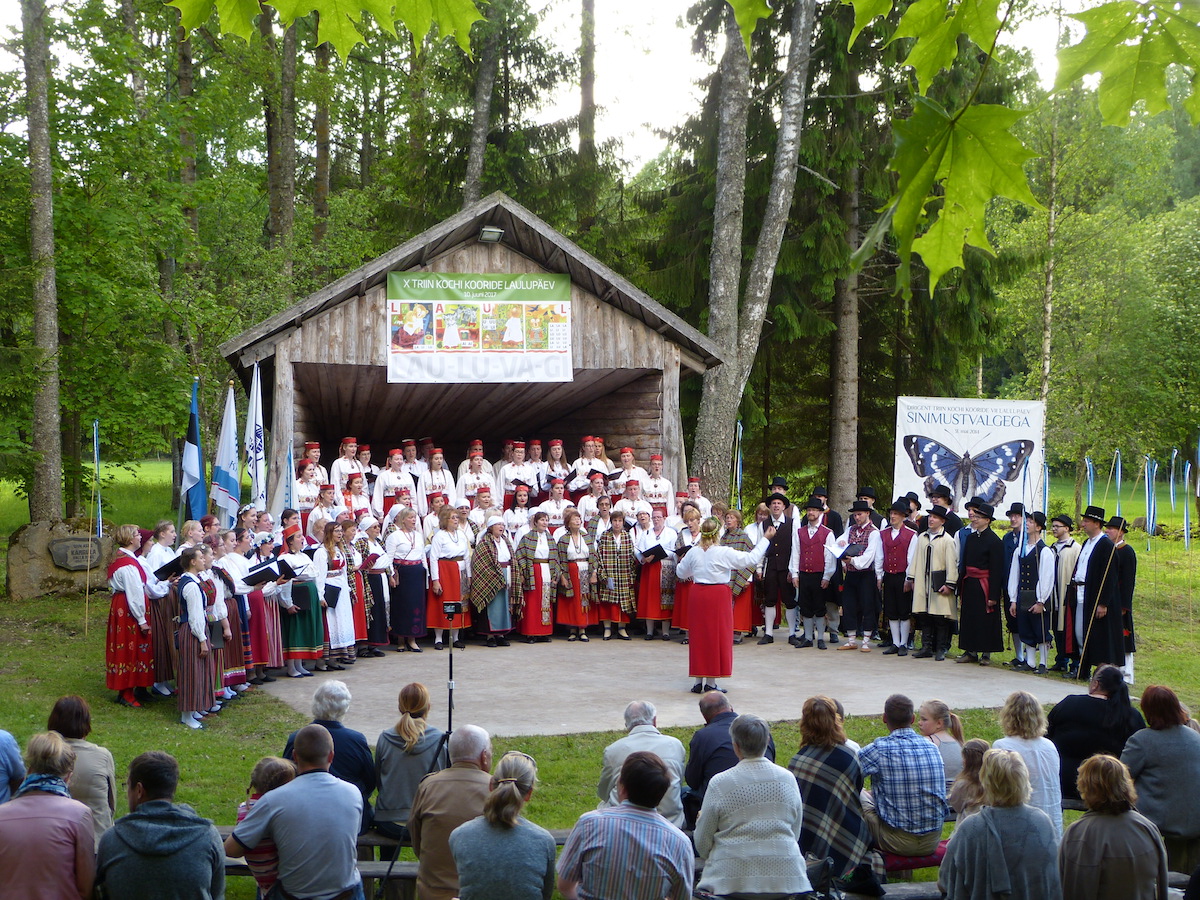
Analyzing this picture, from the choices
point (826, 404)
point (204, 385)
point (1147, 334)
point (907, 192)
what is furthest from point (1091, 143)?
point (907, 192)

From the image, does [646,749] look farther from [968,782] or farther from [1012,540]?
[1012,540]

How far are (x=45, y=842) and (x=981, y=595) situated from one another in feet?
33.6

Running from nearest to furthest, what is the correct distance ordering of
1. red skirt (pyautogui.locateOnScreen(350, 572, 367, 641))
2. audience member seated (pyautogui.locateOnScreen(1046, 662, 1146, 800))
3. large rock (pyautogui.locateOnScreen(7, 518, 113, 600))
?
audience member seated (pyautogui.locateOnScreen(1046, 662, 1146, 800)) < red skirt (pyautogui.locateOnScreen(350, 572, 367, 641)) < large rock (pyautogui.locateOnScreen(7, 518, 113, 600))

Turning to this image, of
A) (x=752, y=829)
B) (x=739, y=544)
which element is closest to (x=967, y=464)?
(x=739, y=544)

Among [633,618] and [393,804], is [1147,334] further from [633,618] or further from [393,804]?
[393,804]

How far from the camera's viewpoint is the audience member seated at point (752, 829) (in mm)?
4922

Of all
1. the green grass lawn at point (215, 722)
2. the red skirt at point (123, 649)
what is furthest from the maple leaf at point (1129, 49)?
the red skirt at point (123, 649)

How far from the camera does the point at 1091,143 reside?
23312 mm

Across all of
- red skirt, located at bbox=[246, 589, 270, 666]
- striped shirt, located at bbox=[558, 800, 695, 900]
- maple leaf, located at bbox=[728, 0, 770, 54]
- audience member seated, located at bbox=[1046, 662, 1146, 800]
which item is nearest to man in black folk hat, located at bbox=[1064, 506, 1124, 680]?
audience member seated, located at bbox=[1046, 662, 1146, 800]

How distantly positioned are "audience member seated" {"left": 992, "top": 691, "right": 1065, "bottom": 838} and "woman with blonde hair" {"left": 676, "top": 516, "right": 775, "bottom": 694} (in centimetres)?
474

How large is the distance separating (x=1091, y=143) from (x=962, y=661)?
1505cm

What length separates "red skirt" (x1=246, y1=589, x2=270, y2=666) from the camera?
10742 mm

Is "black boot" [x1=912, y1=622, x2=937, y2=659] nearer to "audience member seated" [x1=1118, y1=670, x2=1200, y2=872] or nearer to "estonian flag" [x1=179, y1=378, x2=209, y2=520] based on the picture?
"audience member seated" [x1=1118, y1=670, x2=1200, y2=872]

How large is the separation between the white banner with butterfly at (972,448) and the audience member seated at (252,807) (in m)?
11.1
